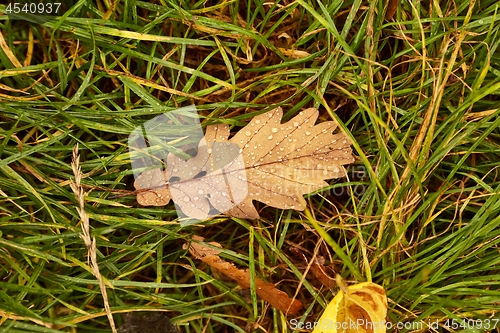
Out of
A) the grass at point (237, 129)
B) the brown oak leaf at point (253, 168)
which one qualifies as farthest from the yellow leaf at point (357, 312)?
the brown oak leaf at point (253, 168)

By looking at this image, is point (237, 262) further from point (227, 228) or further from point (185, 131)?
point (185, 131)

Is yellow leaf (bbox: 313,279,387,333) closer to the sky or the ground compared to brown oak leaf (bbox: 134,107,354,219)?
closer to the ground

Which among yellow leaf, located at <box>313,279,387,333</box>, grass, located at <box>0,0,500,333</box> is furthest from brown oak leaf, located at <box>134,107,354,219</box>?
yellow leaf, located at <box>313,279,387,333</box>

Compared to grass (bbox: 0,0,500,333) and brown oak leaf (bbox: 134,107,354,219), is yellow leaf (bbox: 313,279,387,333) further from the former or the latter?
brown oak leaf (bbox: 134,107,354,219)

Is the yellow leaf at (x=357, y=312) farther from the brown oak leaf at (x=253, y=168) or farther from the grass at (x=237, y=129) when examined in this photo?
the brown oak leaf at (x=253, y=168)

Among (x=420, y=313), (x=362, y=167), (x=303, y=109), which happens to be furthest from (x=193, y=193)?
(x=420, y=313)

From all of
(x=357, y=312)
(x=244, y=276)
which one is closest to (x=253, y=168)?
(x=244, y=276)

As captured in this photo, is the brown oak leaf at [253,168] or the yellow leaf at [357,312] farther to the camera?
the brown oak leaf at [253,168]
